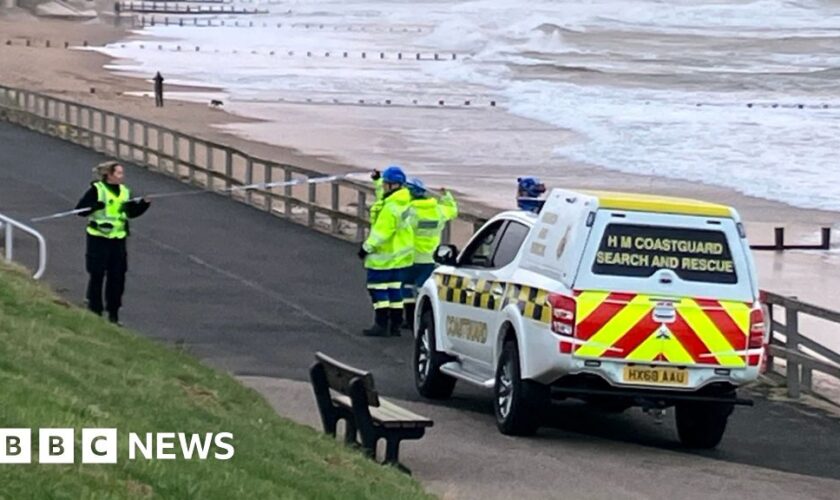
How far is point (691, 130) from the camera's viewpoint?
55031mm

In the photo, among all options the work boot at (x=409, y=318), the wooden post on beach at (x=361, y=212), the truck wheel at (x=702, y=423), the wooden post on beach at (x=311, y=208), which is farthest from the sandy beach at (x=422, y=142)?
the truck wheel at (x=702, y=423)

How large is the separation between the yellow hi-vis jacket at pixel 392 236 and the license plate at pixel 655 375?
5249mm

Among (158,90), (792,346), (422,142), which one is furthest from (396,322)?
(158,90)

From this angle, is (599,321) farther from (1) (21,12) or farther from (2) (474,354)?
(1) (21,12)

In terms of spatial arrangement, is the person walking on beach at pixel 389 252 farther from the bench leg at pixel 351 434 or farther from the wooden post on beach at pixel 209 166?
the wooden post on beach at pixel 209 166

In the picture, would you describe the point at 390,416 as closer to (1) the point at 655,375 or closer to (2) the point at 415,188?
(1) the point at 655,375

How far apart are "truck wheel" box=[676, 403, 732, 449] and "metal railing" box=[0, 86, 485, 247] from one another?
24.9 ft

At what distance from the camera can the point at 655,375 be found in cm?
1166

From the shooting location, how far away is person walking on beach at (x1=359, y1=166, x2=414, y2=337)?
650 inches

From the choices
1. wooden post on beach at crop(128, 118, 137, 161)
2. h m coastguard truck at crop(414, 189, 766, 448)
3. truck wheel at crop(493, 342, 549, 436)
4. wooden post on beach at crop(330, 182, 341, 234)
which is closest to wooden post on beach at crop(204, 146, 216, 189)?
wooden post on beach at crop(128, 118, 137, 161)

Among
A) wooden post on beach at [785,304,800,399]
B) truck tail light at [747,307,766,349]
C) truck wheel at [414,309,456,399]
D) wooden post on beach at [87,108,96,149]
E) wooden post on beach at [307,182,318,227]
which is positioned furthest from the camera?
wooden post on beach at [87,108,96,149]

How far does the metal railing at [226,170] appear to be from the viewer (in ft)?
83.6

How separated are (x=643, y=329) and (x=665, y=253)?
1.85 feet

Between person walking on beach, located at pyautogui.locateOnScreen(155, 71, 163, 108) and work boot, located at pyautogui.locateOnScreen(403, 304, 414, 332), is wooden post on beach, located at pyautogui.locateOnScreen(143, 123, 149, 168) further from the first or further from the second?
person walking on beach, located at pyautogui.locateOnScreen(155, 71, 163, 108)
